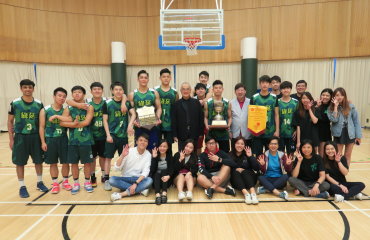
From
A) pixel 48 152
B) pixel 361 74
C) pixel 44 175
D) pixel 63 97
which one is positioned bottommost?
pixel 44 175

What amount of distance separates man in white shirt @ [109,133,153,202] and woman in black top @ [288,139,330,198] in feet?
7.86

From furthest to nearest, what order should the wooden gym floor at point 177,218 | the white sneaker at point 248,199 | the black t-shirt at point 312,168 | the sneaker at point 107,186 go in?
the sneaker at point 107,186
the black t-shirt at point 312,168
the white sneaker at point 248,199
the wooden gym floor at point 177,218

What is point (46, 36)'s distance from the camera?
37.6ft

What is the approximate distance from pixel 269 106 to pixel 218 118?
3.14 feet

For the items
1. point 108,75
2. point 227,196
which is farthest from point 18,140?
point 108,75

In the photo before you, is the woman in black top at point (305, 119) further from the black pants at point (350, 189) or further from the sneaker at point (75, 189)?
the sneaker at point (75, 189)

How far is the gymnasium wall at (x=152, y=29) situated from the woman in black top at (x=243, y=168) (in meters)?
8.27

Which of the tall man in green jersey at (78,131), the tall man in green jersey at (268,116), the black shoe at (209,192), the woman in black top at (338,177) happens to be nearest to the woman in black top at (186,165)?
the black shoe at (209,192)

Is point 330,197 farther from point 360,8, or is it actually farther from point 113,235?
point 360,8

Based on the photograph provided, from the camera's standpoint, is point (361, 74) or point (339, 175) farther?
point (361, 74)

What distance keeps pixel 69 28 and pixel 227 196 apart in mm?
11202

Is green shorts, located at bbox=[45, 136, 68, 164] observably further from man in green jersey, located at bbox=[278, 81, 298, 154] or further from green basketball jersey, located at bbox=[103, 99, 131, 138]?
man in green jersey, located at bbox=[278, 81, 298, 154]

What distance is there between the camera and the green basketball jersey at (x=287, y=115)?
4609 mm

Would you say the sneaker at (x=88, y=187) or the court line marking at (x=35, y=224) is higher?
the sneaker at (x=88, y=187)
